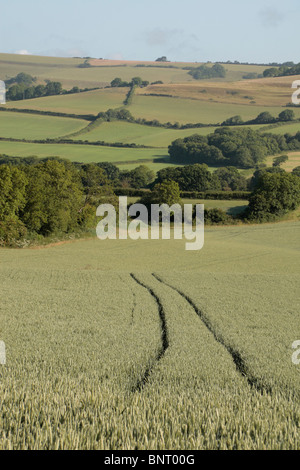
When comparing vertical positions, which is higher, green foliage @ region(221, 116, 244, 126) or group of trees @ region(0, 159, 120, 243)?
green foliage @ region(221, 116, 244, 126)

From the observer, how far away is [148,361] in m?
12.0

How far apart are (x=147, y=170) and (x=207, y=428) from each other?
3797 inches

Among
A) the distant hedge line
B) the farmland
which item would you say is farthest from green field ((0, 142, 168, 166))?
the farmland

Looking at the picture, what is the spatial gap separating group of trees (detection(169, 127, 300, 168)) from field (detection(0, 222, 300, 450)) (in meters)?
89.6

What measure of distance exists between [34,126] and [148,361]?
14653 centimetres

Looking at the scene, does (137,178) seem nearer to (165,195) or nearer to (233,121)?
(165,195)

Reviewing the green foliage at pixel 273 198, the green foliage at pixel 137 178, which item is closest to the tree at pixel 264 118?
the green foliage at pixel 137 178

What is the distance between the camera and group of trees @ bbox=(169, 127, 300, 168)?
11856 cm

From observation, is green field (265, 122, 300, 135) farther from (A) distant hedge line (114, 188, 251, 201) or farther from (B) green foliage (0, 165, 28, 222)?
(B) green foliage (0, 165, 28, 222)

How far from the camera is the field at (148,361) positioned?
692cm

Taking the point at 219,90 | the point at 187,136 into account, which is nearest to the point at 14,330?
the point at 187,136
